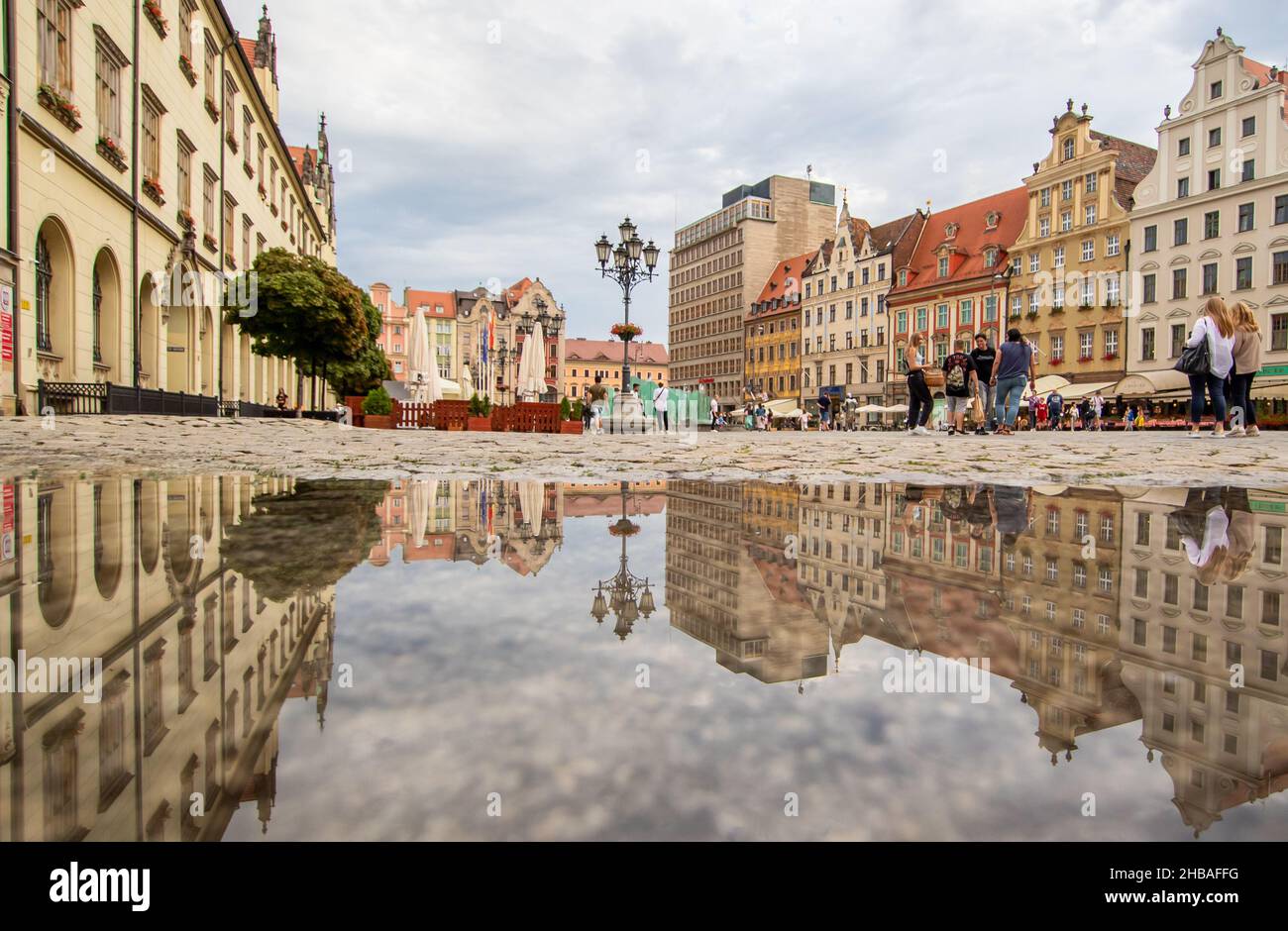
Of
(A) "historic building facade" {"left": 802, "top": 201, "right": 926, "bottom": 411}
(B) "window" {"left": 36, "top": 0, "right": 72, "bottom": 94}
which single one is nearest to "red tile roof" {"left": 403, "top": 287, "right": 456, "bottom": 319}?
(A) "historic building facade" {"left": 802, "top": 201, "right": 926, "bottom": 411}

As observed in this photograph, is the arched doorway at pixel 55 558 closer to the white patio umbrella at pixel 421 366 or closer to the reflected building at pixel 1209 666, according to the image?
the reflected building at pixel 1209 666

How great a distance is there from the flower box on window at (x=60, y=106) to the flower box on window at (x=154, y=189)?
376 centimetres

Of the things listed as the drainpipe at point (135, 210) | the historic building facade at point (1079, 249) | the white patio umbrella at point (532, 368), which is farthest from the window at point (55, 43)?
the historic building facade at point (1079, 249)

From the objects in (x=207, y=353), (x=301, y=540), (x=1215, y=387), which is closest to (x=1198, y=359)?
(x=1215, y=387)

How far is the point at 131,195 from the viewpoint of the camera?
17953 millimetres

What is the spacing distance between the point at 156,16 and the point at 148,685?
77.0ft

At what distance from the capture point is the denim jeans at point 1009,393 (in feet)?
50.2

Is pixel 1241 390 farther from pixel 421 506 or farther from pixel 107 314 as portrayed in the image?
pixel 107 314

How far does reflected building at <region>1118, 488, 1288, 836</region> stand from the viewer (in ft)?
3.29

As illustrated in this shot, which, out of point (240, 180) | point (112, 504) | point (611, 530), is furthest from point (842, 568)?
point (240, 180)

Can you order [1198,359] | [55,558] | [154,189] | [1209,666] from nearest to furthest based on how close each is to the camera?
[1209,666] → [55,558] → [1198,359] → [154,189]

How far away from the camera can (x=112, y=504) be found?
380 cm

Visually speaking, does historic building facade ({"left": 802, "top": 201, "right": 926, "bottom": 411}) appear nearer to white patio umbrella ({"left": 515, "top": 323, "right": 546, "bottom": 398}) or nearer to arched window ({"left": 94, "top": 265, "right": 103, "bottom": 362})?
white patio umbrella ({"left": 515, "top": 323, "right": 546, "bottom": 398})

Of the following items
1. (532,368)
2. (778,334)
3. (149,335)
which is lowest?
(149,335)
